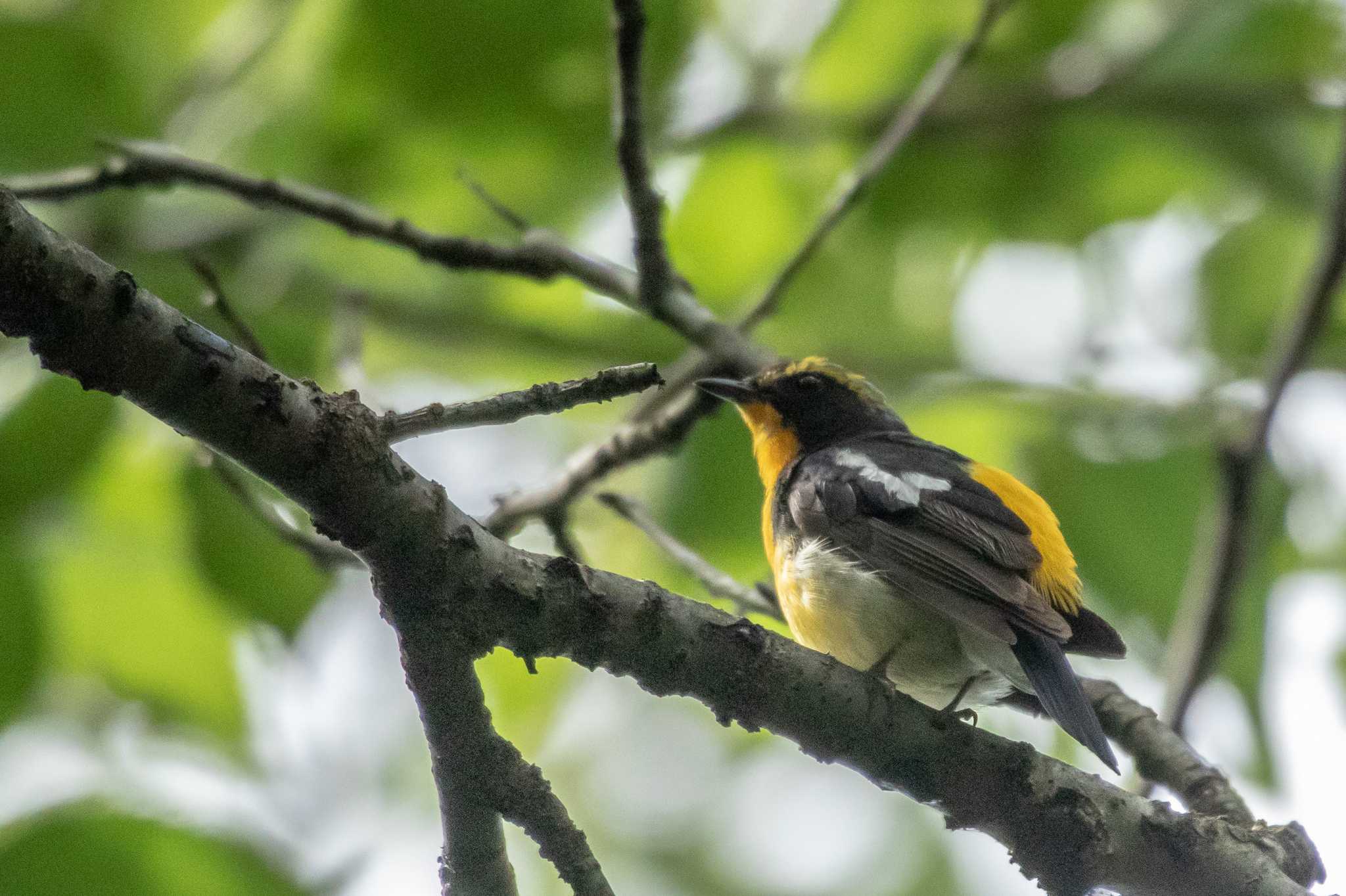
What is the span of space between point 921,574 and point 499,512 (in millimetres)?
1405

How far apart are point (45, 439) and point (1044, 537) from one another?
11.0 feet

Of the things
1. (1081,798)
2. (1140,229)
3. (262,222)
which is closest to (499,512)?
(262,222)

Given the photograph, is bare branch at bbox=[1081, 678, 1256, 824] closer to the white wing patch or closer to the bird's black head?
the white wing patch

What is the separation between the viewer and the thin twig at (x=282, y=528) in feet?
12.6

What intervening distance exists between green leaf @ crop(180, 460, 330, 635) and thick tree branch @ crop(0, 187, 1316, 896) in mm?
1869

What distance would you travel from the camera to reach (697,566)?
393 centimetres

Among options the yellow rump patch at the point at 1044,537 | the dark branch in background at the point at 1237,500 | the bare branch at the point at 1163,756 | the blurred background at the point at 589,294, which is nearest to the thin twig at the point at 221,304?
the blurred background at the point at 589,294

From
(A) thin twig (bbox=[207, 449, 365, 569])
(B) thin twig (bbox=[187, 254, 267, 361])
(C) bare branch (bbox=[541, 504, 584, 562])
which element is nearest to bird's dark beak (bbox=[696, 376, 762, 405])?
(C) bare branch (bbox=[541, 504, 584, 562])

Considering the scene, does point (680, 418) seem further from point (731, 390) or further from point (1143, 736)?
point (1143, 736)

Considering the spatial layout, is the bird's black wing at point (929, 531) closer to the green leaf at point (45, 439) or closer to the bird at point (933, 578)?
the bird at point (933, 578)

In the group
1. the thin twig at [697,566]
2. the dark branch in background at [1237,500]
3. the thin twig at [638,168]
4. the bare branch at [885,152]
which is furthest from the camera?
the bare branch at [885,152]

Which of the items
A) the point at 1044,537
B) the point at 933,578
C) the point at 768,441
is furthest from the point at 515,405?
the point at 768,441

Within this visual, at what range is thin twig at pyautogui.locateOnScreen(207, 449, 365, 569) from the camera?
3.84 metres

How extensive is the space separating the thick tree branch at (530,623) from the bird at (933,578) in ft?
1.63
